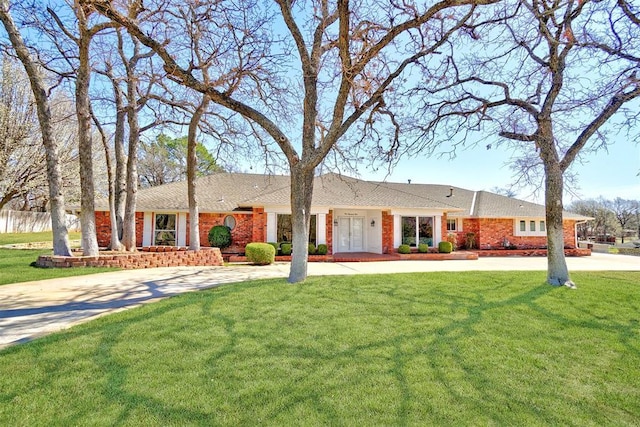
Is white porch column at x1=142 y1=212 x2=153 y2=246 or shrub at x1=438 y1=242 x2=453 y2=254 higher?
white porch column at x1=142 y1=212 x2=153 y2=246

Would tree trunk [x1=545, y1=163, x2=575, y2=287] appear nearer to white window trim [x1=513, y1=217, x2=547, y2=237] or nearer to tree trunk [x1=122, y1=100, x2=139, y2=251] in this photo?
tree trunk [x1=122, y1=100, x2=139, y2=251]

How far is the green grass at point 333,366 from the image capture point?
260 centimetres

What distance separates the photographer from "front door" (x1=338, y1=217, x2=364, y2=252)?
1795 cm

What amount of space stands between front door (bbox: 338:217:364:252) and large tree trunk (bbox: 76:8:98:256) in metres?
11.3

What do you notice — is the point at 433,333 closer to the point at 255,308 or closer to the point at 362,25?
the point at 255,308

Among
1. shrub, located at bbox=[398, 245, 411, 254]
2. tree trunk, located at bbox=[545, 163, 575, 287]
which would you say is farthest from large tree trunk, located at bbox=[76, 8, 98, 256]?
shrub, located at bbox=[398, 245, 411, 254]

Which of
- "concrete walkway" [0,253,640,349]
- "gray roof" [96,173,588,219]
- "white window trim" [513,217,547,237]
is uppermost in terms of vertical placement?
"gray roof" [96,173,588,219]

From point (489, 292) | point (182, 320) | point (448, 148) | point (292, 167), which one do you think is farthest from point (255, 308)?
point (448, 148)

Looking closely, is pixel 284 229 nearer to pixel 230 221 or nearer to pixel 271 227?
pixel 271 227

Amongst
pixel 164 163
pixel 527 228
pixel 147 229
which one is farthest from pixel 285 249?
pixel 164 163

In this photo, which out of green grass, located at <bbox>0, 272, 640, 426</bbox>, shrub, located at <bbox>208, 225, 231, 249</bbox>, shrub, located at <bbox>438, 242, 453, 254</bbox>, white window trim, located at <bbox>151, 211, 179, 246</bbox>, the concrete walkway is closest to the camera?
green grass, located at <bbox>0, 272, 640, 426</bbox>

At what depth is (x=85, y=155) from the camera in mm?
9547

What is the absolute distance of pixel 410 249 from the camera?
17.1m

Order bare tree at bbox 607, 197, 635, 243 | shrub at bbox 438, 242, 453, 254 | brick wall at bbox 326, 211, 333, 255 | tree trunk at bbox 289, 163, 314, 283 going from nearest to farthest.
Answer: tree trunk at bbox 289, 163, 314, 283, brick wall at bbox 326, 211, 333, 255, shrub at bbox 438, 242, 453, 254, bare tree at bbox 607, 197, 635, 243
